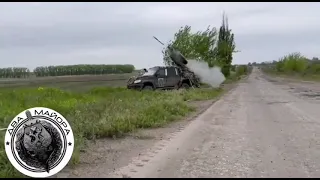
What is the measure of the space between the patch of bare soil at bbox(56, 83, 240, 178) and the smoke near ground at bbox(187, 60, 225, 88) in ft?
63.0

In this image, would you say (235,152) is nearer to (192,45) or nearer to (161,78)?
(161,78)

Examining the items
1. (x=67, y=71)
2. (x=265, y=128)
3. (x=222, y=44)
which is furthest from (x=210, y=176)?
(x=67, y=71)

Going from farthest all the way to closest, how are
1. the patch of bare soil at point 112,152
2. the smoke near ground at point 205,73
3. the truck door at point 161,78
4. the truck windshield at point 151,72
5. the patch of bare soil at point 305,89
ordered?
the smoke near ground at point 205,73 < the patch of bare soil at point 305,89 < the truck door at point 161,78 < the truck windshield at point 151,72 < the patch of bare soil at point 112,152

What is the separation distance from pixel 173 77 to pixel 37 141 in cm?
1954

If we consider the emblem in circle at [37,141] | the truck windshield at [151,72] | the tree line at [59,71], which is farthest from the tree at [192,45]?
the tree line at [59,71]

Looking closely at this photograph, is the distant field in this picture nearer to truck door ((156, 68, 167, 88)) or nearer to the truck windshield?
the truck windshield

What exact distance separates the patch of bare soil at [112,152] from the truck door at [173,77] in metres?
13.1

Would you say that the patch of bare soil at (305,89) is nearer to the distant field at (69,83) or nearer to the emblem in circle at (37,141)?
the distant field at (69,83)

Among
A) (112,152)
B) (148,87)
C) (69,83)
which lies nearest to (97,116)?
(112,152)

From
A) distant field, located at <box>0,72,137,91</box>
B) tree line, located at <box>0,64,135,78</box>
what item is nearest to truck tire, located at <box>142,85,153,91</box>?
distant field, located at <box>0,72,137,91</box>

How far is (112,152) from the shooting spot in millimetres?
7512

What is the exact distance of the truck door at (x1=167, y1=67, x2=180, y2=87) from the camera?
23.7 m

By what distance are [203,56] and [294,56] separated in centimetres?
7301

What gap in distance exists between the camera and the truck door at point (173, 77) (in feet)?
77.8
